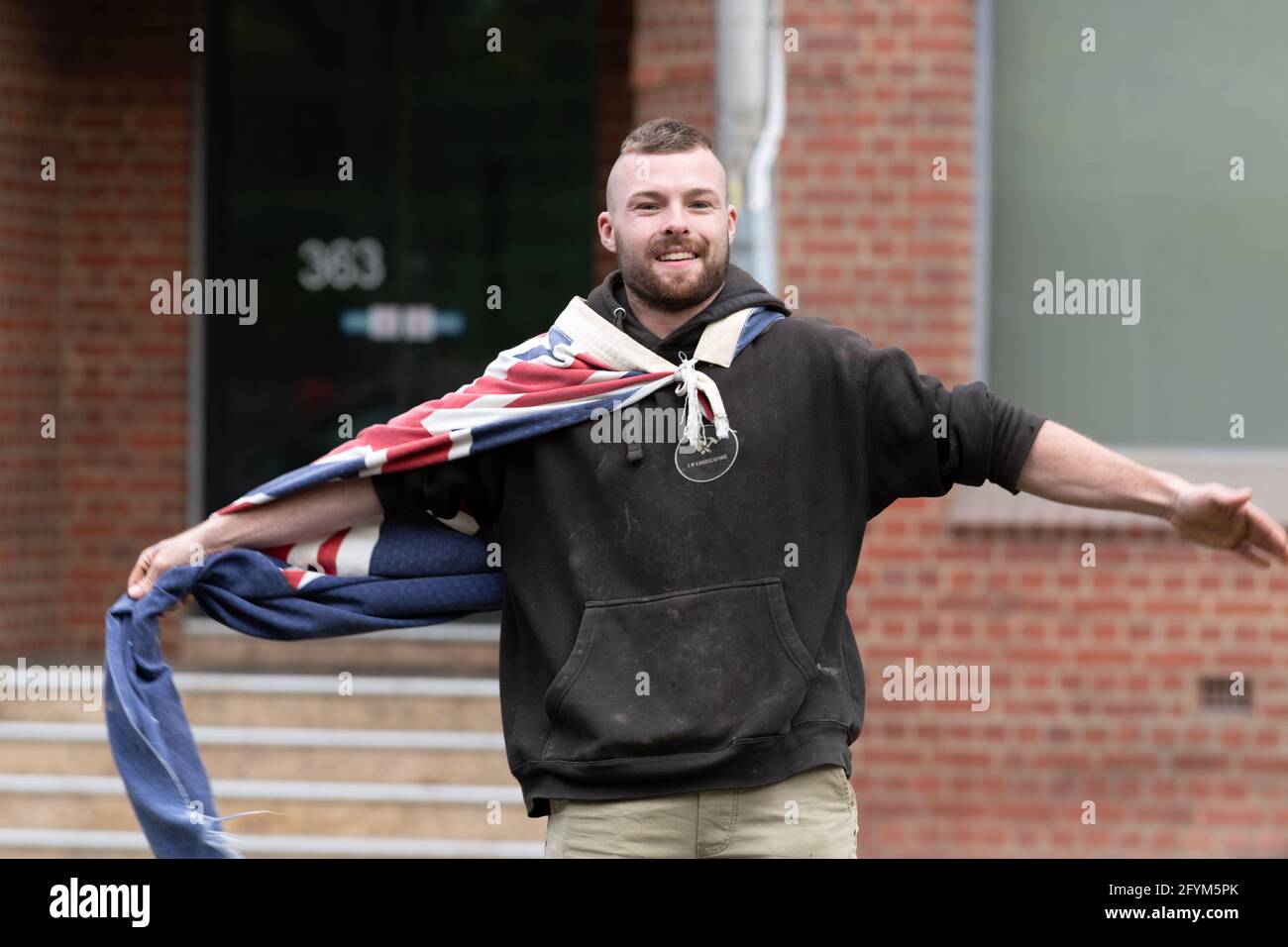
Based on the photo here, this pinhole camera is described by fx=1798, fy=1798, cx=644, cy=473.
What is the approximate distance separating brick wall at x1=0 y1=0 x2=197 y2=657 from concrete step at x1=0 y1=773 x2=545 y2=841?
1.33 meters

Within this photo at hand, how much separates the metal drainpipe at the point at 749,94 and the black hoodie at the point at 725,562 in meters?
2.63

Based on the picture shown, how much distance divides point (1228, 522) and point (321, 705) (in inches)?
197

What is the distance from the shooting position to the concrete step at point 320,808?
7.20 m

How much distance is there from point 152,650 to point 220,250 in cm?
505

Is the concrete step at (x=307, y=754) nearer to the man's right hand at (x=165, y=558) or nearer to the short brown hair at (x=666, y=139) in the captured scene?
the man's right hand at (x=165, y=558)

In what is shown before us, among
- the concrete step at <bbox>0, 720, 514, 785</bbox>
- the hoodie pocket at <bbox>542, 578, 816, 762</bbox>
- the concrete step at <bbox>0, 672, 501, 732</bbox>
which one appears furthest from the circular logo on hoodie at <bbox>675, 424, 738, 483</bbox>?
the concrete step at <bbox>0, 672, 501, 732</bbox>

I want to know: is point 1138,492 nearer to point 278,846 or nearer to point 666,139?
point 666,139

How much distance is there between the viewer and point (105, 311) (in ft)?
28.5

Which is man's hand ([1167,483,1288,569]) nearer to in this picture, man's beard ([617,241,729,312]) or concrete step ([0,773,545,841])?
man's beard ([617,241,729,312])

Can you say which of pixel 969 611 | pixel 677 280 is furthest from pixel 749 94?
pixel 677 280

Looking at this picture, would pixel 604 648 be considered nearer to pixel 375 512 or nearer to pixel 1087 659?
pixel 375 512

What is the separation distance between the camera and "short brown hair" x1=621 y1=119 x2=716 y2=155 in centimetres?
357
